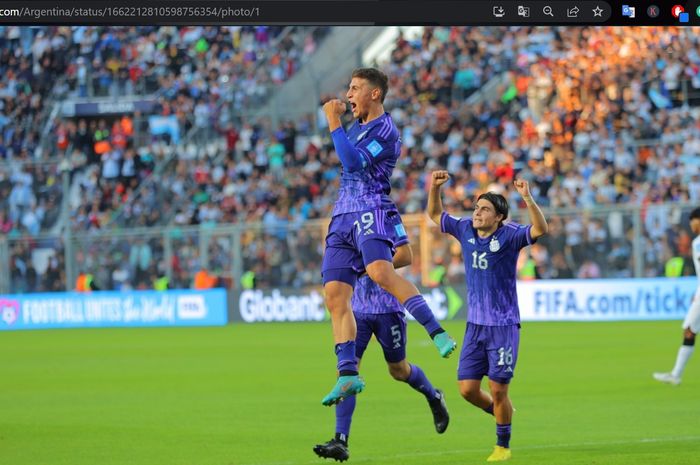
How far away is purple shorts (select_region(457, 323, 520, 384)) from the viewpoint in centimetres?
928

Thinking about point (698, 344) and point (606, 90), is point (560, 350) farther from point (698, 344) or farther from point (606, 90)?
point (606, 90)

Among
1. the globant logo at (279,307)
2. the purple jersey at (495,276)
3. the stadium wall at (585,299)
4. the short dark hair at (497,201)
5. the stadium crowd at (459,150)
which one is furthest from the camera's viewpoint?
the globant logo at (279,307)

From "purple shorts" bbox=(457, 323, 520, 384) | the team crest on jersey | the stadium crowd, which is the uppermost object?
the stadium crowd

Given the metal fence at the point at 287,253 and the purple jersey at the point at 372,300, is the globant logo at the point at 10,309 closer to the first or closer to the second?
the metal fence at the point at 287,253

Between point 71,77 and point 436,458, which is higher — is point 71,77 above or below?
above

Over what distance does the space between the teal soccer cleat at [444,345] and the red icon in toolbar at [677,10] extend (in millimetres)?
2938

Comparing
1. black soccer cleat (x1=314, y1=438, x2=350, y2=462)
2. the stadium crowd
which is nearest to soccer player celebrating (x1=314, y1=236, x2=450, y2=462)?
black soccer cleat (x1=314, y1=438, x2=350, y2=462)

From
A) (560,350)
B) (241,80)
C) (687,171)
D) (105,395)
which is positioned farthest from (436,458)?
(241,80)

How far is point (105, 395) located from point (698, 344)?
10.8 m

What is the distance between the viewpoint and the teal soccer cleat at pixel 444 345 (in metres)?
8.44

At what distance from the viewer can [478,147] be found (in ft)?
105

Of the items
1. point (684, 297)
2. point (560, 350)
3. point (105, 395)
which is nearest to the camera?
point (105, 395)

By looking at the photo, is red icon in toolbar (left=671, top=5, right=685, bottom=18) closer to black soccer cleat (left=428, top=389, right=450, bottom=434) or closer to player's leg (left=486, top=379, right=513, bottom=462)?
player's leg (left=486, top=379, right=513, bottom=462)

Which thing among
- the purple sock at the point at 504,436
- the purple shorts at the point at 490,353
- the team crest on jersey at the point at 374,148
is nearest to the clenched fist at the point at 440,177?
the team crest on jersey at the point at 374,148
